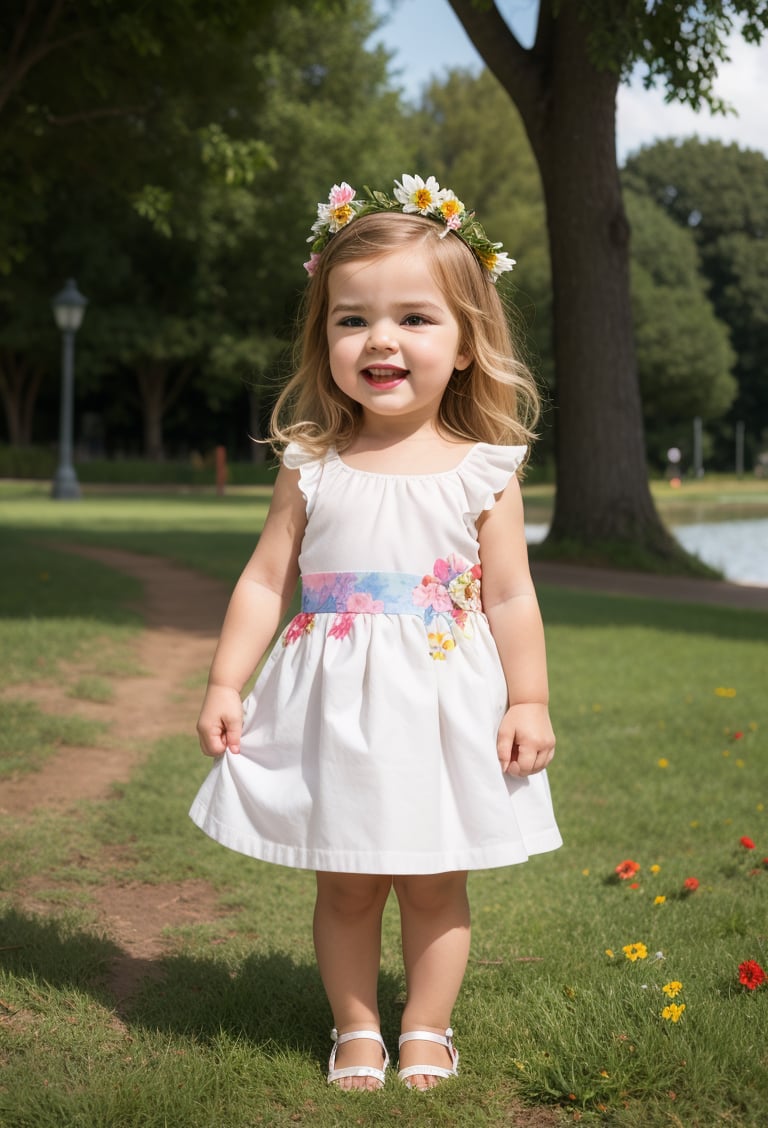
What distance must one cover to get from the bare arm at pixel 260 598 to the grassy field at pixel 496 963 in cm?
67

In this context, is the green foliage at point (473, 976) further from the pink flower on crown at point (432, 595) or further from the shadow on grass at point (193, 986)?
the pink flower on crown at point (432, 595)

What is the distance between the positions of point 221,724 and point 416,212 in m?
1.20

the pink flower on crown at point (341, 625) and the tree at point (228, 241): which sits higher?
the tree at point (228, 241)

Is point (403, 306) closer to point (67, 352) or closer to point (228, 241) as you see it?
point (67, 352)

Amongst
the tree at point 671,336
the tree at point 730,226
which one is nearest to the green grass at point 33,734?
the tree at point 671,336

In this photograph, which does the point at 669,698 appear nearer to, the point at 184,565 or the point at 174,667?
the point at 174,667

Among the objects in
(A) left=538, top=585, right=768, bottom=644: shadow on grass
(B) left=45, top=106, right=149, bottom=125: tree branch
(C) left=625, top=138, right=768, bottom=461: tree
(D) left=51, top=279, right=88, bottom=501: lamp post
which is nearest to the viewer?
(A) left=538, top=585, right=768, bottom=644: shadow on grass

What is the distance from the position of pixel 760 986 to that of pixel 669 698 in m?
4.06

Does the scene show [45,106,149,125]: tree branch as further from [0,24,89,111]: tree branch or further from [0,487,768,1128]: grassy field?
[0,487,768,1128]: grassy field

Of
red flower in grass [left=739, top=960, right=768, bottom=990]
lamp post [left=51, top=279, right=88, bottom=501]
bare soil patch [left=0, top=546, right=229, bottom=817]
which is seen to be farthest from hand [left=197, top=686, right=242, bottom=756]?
lamp post [left=51, top=279, right=88, bottom=501]

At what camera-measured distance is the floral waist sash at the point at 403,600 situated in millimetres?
2654

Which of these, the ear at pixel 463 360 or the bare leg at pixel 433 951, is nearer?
the bare leg at pixel 433 951

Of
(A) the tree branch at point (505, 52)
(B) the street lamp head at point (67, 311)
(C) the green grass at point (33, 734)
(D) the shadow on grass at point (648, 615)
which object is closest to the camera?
(C) the green grass at point (33, 734)

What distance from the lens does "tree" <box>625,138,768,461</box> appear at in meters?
57.4
